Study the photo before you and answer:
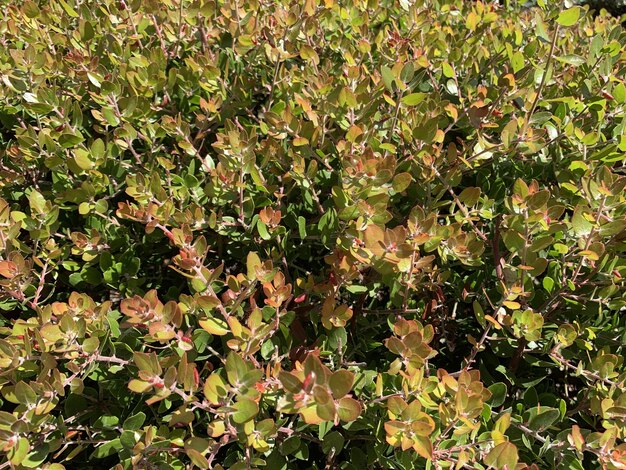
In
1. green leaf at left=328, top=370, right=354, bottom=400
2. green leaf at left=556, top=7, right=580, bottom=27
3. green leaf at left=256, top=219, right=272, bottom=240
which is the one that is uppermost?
green leaf at left=556, top=7, right=580, bottom=27

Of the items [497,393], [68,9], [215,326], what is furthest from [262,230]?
[68,9]

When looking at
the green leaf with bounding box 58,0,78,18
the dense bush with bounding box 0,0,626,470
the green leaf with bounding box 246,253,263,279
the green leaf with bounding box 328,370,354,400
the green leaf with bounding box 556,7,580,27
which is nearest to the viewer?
the green leaf with bounding box 328,370,354,400

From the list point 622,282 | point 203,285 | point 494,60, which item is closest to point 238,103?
point 203,285

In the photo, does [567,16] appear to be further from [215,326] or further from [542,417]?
[215,326]

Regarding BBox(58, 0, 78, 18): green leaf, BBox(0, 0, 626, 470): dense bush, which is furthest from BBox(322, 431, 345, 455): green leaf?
BBox(58, 0, 78, 18): green leaf

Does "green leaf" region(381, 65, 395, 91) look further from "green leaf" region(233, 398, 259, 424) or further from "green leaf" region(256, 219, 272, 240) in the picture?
"green leaf" region(233, 398, 259, 424)

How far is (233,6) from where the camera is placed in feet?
6.79

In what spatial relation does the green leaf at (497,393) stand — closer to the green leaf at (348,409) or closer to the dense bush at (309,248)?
the dense bush at (309,248)

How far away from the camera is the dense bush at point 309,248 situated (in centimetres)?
131

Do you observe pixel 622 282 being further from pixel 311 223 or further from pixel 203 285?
pixel 203 285

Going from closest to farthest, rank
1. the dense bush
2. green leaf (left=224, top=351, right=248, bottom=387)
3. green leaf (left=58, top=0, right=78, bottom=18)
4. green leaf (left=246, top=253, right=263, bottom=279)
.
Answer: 1. green leaf (left=224, top=351, right=248, bottom=387)
2. the dense bush
3. green leaf (left=246, top=253, right=263, bottom=279)
4. green leaf (left=58, top=0, right=78, bottom=18)

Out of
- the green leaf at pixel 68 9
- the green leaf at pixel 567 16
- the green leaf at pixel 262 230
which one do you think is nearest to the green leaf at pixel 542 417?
the green leaf at pixel 262 230

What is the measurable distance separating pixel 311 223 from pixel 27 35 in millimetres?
1333

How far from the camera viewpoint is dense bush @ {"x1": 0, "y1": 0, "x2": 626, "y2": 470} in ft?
4.30
